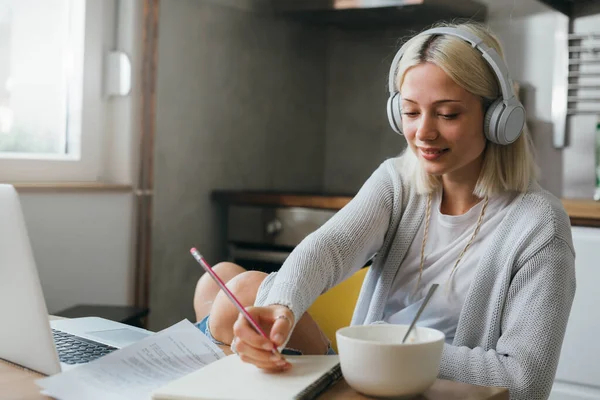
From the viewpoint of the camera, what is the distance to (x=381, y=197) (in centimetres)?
143

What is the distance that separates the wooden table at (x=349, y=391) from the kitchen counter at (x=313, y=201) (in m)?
1.36

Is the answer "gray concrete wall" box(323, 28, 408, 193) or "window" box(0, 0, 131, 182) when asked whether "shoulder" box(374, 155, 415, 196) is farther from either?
"gray concrete wall" box(323, 28, 408, 193)

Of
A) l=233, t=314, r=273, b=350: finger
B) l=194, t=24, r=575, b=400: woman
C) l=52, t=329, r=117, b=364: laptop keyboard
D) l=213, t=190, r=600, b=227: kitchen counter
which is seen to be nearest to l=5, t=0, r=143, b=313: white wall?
l=213, t=190, r=600, b=227: kitchen counter

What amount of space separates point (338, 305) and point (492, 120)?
1.82 ft

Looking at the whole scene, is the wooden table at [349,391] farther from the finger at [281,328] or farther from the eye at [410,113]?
the eye at [410,113]

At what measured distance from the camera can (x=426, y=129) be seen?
1.27 metres

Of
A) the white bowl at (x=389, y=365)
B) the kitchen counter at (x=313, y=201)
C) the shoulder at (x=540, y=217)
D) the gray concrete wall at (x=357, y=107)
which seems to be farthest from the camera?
the gray concrete wall at (x=357, y=107)

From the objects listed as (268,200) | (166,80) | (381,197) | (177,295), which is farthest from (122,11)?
(381,197)

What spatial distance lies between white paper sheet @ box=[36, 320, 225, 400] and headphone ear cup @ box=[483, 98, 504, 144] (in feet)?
1.99

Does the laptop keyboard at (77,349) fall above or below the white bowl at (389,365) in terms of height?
below

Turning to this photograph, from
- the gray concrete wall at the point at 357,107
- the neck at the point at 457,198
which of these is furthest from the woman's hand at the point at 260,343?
the gray concrete wall at the point at 357,107

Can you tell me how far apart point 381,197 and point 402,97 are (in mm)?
208

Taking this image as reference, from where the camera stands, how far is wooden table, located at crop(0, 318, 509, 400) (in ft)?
2.78

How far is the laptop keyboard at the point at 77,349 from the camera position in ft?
3.46
